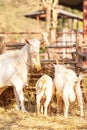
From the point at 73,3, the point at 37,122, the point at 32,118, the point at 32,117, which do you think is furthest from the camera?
the point at 73,3

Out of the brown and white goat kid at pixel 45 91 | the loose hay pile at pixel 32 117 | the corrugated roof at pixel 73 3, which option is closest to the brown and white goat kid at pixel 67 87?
the brown and white goat kid at pixel 45 91

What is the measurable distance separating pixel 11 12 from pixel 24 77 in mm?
28881

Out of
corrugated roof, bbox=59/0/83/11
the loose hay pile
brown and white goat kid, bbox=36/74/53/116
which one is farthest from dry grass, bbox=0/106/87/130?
corrugated roof, bbox=59/0/83/11

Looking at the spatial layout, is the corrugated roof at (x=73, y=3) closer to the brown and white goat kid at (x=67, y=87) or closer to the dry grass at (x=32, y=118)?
the dry grass at (x=32, y=118)

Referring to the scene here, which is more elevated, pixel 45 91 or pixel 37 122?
pixel 45 91

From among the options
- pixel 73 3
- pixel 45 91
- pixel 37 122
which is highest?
pixel 73 3

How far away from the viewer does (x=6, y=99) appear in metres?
9.97

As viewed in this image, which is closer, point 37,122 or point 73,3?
point 37,122

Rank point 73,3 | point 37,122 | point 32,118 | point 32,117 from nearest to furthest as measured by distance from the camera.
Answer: point 37,122 → point 32,118 → point 32,117 → point 73,3

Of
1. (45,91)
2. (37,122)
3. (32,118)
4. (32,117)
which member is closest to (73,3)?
(45,91)

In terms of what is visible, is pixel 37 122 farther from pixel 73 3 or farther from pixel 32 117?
pixel 73 3

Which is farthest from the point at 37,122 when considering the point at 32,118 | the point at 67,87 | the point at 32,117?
the point at 67,87

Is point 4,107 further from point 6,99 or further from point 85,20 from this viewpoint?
point 85,20

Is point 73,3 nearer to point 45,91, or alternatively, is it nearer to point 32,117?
point 45,91
